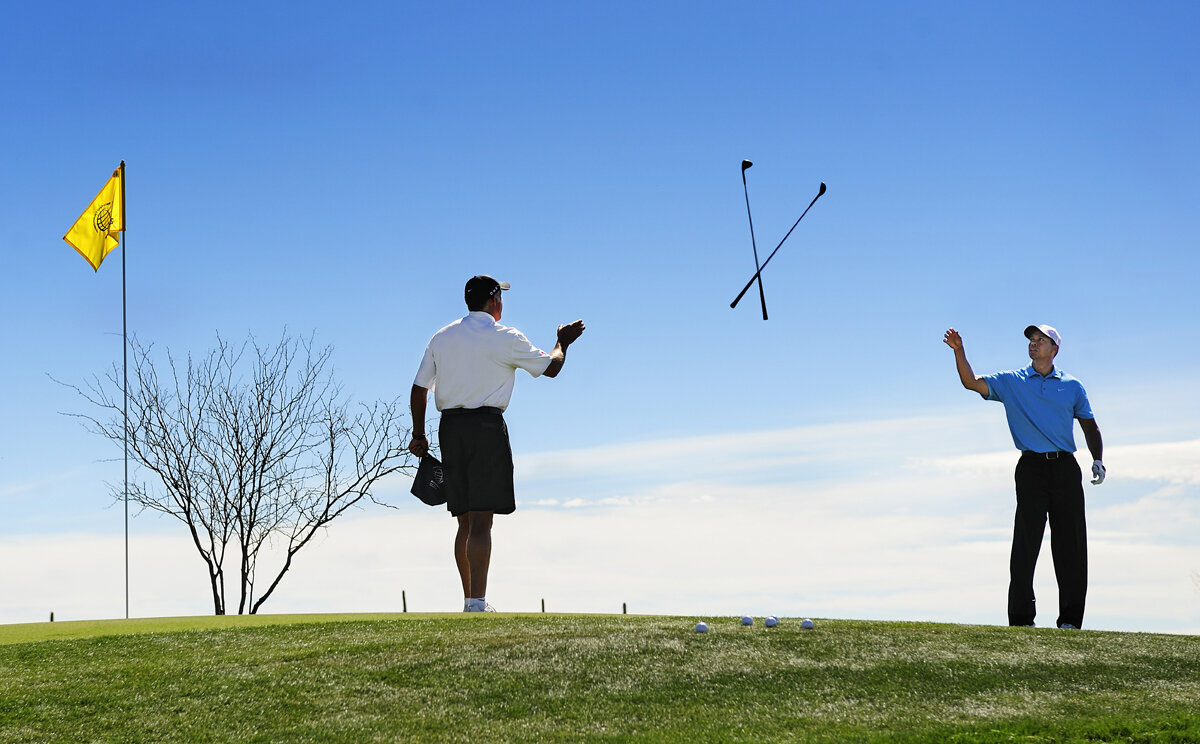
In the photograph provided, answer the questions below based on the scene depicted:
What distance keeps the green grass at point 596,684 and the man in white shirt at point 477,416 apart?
923 mm

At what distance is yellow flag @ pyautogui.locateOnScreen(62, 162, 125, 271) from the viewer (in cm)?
1609

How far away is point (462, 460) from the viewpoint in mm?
9211

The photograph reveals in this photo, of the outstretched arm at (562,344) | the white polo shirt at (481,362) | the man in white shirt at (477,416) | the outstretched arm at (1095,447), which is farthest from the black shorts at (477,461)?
the outstretched arm at (1095,447)

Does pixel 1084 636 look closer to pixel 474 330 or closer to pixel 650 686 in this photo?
pixel 650 686

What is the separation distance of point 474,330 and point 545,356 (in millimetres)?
653

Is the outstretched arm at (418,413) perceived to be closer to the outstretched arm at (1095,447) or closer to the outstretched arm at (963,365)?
the outstretched arm at (963,365)

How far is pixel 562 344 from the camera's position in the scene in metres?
9.52

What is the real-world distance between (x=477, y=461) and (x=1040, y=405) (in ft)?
17.5

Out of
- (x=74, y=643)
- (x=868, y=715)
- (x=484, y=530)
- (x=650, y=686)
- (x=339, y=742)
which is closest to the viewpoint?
(x=339, y=742)

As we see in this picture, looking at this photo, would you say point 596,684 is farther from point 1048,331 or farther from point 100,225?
point 100,225

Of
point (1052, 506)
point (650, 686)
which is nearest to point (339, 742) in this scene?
point (650, 686)

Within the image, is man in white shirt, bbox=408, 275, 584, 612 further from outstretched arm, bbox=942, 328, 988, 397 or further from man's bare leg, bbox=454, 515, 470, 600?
outstretched arm, bbox=942, 328, 988, 397

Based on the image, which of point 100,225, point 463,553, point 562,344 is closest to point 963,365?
point 562,344

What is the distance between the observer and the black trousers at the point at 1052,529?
10117 mm
